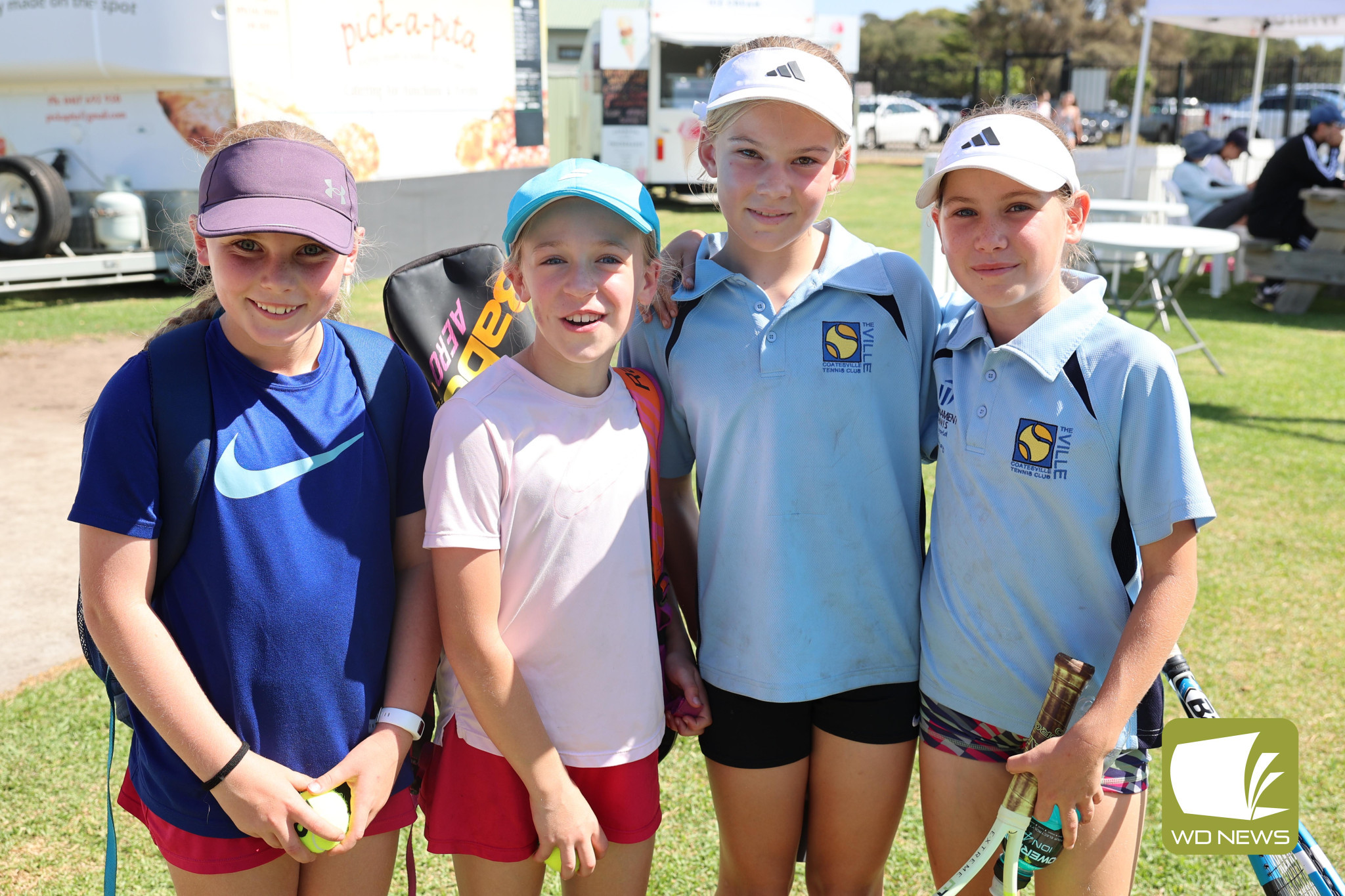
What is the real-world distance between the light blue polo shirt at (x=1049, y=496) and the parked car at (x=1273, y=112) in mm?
28967

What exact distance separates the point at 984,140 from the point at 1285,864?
142cm

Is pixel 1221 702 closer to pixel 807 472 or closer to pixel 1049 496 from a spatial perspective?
pixel 1049 496

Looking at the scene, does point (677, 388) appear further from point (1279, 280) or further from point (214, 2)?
point (1279, 280)

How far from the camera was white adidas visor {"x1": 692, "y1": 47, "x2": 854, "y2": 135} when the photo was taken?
6.32ft

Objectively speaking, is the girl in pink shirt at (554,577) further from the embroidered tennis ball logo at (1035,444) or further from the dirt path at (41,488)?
the dirt path at (41,488)

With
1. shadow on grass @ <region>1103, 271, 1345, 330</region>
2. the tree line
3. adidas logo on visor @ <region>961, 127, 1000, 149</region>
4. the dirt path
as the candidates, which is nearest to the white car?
the tree line

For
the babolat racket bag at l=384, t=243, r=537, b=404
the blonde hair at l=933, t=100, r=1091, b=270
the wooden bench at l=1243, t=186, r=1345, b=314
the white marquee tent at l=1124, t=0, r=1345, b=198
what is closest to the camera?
the blonde hair at l=933, t=100, r=1091, b=270

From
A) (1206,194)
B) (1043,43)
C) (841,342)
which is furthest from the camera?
(1043,43)

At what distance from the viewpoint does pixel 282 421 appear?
1.68 metres

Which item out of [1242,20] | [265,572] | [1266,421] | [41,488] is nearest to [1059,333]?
[265,572]

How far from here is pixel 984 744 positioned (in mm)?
1935

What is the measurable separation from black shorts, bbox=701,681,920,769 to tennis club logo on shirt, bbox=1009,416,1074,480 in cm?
52

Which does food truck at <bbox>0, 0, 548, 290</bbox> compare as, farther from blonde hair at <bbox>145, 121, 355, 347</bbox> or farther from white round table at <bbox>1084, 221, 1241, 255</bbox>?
blonde hair at <bbox>145, 121, 355, 347</bbox>

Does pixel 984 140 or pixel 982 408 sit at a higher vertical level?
pixel 984 140
